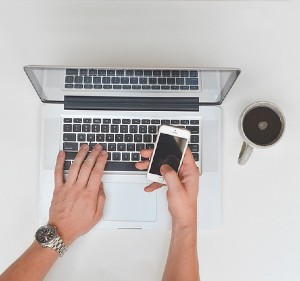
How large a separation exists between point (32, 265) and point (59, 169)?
0.18m

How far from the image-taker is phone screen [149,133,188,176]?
2.77ft

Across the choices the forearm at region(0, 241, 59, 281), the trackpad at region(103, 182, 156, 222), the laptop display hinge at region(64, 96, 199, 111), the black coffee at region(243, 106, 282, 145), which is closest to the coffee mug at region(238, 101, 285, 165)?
the black coffee at region(243, 106, 282, 145)

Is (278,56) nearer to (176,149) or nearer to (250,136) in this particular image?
(250,136)

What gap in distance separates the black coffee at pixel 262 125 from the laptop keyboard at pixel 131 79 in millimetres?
116

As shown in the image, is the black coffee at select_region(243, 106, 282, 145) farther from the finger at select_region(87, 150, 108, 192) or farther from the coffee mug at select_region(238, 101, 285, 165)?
the finger at select_region(87, 150, 108, 192)

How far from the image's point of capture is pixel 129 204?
2.97ft

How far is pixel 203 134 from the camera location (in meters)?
0.91

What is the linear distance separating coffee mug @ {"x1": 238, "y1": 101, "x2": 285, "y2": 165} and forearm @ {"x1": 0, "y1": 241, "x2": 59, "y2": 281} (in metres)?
0.41

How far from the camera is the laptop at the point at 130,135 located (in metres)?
0.90

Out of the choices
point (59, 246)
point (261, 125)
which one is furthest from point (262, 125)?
point (59, 246)

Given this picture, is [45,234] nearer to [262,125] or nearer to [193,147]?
[193,147]

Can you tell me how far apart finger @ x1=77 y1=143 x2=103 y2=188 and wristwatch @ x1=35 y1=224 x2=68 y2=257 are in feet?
0.33

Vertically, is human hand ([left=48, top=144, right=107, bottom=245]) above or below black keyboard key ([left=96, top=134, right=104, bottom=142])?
below

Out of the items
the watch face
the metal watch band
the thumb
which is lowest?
the metal watch band
